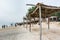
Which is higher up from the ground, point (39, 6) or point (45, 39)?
point (39, 6)

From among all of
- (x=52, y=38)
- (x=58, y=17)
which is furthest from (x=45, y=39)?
(x=58, y=17)

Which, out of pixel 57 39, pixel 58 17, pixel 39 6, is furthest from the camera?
pixel 58 17

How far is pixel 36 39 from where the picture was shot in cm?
1239

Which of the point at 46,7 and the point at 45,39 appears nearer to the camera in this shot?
the point at 46,7

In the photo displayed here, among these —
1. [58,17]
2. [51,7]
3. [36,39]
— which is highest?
[51,7]

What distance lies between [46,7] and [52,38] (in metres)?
2.96

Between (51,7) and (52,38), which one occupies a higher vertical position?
(51,7)

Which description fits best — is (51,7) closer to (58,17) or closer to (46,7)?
(46,7)

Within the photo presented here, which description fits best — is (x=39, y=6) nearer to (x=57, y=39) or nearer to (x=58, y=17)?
(x=57, y=39)

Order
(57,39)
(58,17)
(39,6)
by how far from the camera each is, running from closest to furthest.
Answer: (39,6)
(57,39)
(58,17)

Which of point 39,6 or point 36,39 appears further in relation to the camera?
point 36,39

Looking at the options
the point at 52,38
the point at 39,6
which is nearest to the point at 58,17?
the point at 52,38

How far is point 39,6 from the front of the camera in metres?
10.0

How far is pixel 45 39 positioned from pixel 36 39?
0.65 m
